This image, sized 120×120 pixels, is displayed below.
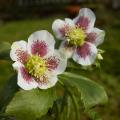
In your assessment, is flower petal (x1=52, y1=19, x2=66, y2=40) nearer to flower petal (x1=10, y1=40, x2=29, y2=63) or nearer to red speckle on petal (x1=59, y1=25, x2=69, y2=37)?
red speckle on petal (x1=59, y1=25, x2=69, y2=37)

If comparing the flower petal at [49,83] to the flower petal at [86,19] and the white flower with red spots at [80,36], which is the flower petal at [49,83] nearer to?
the white flower with red spots at [80,36]

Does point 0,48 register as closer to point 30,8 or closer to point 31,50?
point 31,50

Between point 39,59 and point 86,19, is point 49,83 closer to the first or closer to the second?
point 39,59

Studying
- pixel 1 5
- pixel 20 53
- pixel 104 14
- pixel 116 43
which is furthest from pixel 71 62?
pixel 1 5

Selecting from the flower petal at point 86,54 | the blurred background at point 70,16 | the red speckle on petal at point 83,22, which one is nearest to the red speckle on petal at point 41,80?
the flower petal at point 86,54

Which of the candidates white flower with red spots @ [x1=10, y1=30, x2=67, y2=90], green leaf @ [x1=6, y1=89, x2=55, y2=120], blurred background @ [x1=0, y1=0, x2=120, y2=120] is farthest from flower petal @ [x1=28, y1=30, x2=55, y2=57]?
blurred background @ [x1=0, y1=0, x2=120, y2=120]
